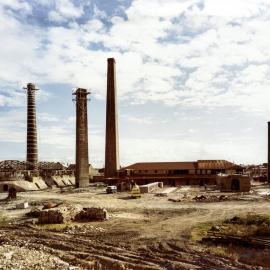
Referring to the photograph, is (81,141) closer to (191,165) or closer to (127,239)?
(191,165)

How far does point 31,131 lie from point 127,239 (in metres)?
53.7

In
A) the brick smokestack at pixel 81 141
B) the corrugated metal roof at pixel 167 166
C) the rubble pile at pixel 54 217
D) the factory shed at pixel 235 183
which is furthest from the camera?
the corrugated metal roof at pixel 167 166

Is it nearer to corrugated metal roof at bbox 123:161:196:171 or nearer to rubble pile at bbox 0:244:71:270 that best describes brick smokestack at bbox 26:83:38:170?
corrugated metal roof at bbox 123:161:196:171

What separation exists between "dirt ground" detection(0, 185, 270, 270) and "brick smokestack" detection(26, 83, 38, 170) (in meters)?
36.5

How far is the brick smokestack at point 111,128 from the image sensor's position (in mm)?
69125

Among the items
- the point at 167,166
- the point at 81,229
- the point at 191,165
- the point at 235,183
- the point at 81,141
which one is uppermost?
the point at 81,141

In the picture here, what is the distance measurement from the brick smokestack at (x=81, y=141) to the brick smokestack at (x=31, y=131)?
9.38 m

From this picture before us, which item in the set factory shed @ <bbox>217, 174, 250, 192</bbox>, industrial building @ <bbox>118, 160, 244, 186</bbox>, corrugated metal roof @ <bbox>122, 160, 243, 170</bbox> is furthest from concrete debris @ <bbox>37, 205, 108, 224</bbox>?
corrugated metal roof @ <bbox>122, 160, 243, 170</bbox>

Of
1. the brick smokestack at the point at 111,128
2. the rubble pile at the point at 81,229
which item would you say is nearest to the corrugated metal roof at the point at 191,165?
the brick smokestack at the point at 111,128

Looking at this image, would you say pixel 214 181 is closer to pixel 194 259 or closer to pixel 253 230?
pixel 253 230

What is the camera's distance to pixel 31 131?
72625mm

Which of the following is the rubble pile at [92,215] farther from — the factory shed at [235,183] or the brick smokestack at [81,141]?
the brick smokestack at [81,141]

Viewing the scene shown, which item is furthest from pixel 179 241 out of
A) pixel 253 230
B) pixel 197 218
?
pixel 197 218

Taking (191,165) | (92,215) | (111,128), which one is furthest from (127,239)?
(191,165)
